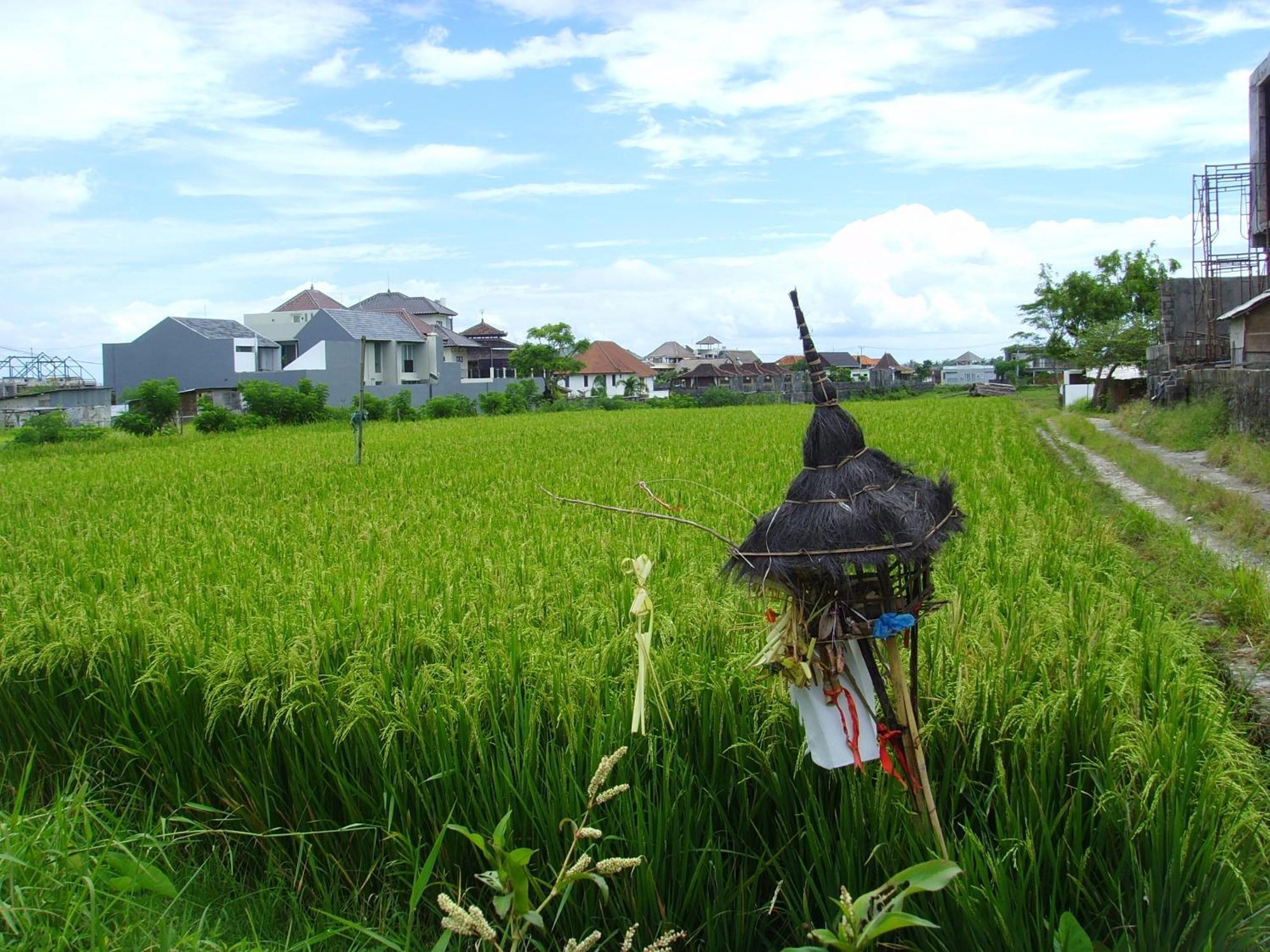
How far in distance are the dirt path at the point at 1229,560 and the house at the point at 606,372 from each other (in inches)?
2383

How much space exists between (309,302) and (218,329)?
15075 mm

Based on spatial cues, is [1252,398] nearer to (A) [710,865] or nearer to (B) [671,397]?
(A) [710,865]

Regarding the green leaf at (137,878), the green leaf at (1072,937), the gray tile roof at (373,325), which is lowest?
the green leaf at (137,878)

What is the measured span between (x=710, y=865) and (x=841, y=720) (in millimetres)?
616

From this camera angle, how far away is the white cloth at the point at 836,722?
230 cm

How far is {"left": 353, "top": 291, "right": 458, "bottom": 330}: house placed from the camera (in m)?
66.2

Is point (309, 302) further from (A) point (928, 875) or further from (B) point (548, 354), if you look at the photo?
(A) point (928, 875)

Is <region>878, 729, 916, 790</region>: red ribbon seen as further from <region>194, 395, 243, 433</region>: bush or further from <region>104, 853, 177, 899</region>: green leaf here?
<region>194, 395, 243, 433</region>: bush

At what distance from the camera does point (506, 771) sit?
2725mm

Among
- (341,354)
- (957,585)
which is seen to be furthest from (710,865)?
(341,354)

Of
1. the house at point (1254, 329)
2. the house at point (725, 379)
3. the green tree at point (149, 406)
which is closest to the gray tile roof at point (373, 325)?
the house at point (725, 379)

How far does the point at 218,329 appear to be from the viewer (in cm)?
4712

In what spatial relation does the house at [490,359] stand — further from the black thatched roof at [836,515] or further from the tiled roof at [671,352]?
the black thatched roof at [836,515]

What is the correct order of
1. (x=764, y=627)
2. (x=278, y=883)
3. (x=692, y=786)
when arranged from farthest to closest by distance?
(x=278, y=883) → (x=764, y=627) → (x=692, y=786)
